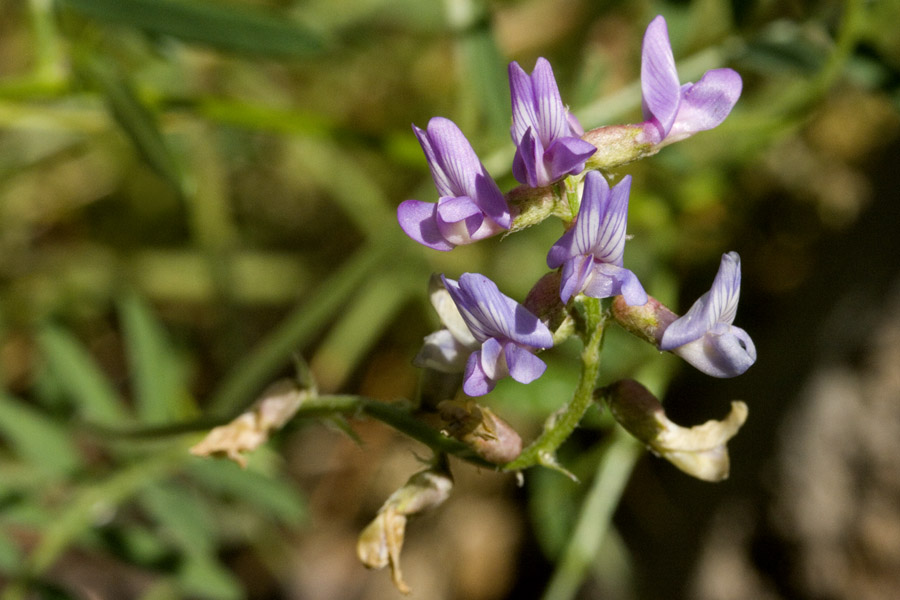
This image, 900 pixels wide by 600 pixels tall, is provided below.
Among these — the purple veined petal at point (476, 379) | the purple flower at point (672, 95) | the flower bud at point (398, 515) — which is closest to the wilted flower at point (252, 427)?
the flower bud at point (398, 515)

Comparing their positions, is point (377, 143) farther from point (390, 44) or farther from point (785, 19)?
point (390, 44)

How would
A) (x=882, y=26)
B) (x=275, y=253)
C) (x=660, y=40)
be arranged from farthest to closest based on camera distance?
1. (x=275, y=253)
2. (x=882, y=26)
3. (x=660, y=40)

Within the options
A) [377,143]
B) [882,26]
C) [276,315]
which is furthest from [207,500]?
[882,26]

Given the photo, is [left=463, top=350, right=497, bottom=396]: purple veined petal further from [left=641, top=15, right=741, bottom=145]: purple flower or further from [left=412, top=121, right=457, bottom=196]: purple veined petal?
[left=641, top=15, right=741, bottom=145]: purple flower

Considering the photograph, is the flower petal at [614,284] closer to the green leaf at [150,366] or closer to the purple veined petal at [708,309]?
the purple veined petal at [708,309]

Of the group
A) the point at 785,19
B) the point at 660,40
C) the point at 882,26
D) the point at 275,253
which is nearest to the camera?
the point at 660,40

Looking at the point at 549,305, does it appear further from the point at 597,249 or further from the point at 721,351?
the point at 721,351

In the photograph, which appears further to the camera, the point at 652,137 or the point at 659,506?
the point at 659,506
